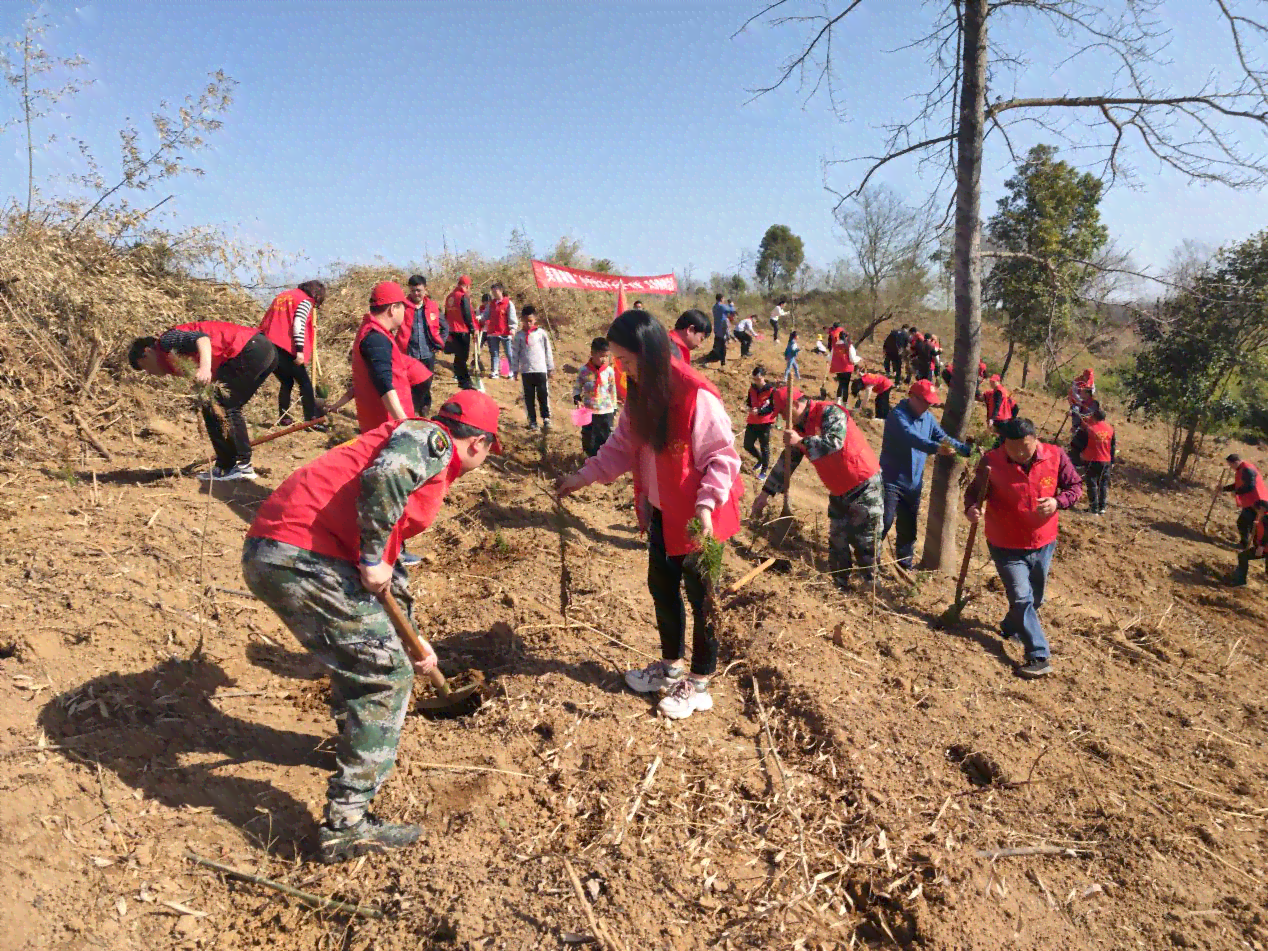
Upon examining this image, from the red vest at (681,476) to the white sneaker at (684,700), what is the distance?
32.3 inches

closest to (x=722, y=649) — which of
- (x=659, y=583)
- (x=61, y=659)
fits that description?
(x=659, y=583)

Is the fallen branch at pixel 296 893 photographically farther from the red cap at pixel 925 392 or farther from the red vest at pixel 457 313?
the red vest at pixel 457 313

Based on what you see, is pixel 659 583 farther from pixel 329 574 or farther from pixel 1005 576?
pixel 1005 576

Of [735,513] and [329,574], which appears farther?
[735,513]

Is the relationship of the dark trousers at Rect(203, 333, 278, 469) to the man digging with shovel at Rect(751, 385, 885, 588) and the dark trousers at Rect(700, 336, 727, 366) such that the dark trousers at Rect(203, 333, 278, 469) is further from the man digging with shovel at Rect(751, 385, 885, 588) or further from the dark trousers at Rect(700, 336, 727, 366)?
the dark trousers at Rect(700, 336, 727, 366)

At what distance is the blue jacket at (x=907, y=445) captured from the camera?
5953 mm

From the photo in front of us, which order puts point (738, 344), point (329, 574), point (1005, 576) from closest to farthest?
point (329, 574) → point (1005, 576) → point (738, 344)

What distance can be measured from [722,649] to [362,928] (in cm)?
256

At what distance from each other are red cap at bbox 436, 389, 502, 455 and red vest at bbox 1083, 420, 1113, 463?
10.3 m

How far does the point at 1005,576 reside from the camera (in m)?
4.97

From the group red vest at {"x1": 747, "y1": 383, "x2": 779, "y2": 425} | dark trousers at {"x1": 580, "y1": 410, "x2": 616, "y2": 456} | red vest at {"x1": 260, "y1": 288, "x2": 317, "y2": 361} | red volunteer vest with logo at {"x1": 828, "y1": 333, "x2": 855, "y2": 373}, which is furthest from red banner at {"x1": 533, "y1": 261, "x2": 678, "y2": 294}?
red vest at {"x1": 260, "y1": 288, "x2": 317, "y2": 361}

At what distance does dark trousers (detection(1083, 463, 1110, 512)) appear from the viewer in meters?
10.3

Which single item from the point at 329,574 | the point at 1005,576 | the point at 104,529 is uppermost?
the point at 329,574

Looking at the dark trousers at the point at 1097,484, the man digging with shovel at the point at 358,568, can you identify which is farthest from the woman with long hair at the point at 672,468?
the dark trousers at the point at 1097,484
